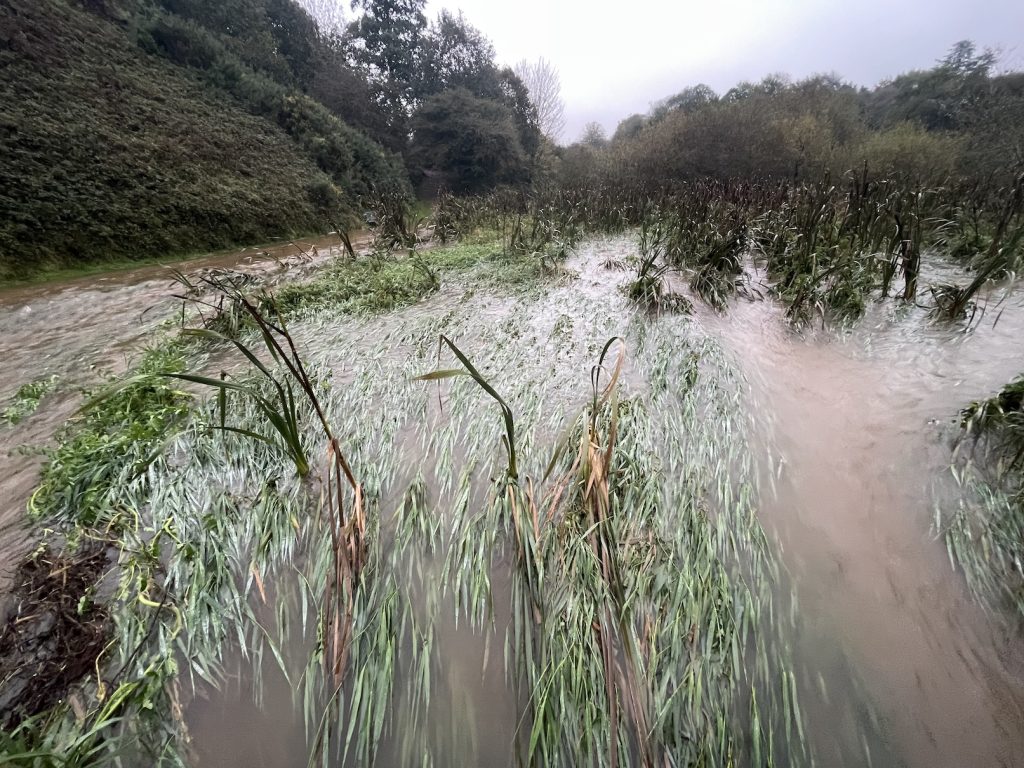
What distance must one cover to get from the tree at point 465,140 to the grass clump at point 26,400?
16301 mm

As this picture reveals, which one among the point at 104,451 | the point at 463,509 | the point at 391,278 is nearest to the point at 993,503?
the point at 463,509

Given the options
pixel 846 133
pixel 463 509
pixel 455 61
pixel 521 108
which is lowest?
pixel 463 509

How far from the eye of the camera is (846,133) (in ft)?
39.2

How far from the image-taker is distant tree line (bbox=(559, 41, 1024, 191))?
30.7 ft

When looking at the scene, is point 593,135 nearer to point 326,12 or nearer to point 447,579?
point 326,12

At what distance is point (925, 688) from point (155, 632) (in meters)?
2.26

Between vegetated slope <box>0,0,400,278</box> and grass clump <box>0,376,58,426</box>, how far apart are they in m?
3.76

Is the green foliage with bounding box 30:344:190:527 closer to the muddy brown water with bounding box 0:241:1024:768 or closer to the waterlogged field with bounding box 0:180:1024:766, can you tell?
the waterlogged field with bounding box 0:180:1024:766

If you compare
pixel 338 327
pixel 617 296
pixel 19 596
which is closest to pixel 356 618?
pixel 19 596

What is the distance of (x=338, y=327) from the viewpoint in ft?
11.5

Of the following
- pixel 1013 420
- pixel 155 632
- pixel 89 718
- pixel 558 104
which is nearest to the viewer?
pixel 89 718

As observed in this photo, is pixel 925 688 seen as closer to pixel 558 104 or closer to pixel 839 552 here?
pixel 839 552

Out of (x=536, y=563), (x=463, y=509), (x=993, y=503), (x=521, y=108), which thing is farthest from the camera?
(x=521, y=108)

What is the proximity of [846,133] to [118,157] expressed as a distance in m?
18.4
